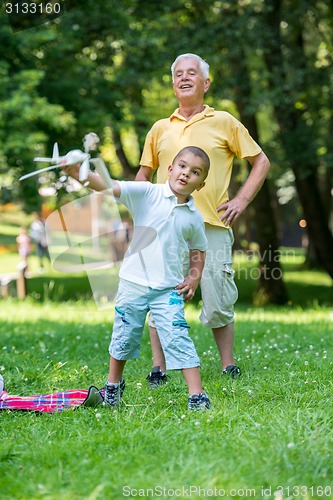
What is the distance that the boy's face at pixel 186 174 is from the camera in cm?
397

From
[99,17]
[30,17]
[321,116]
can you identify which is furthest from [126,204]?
[321,116]

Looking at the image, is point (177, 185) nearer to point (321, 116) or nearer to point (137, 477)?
point (137, 477)

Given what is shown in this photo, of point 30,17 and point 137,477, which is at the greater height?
point 30,17

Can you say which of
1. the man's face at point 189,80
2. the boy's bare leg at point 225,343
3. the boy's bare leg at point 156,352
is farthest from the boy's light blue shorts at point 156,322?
the man's face at point 189,80

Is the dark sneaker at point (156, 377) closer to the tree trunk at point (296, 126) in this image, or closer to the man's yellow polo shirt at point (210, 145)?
the man's yellow polo shirt at point (210, 145)

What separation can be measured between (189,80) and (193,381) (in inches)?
78.9

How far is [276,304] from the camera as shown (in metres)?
16.2

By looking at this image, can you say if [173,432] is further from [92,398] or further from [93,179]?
[93,179]

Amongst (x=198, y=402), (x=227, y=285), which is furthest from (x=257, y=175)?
(x=198, y=402)

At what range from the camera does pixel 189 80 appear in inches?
188

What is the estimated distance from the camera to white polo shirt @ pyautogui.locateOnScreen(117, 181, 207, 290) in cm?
402

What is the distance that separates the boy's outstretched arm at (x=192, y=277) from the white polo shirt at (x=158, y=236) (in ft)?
0.15

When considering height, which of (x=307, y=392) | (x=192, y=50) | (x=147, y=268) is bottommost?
(x=307, y=392)

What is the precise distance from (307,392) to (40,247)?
2051 cm
